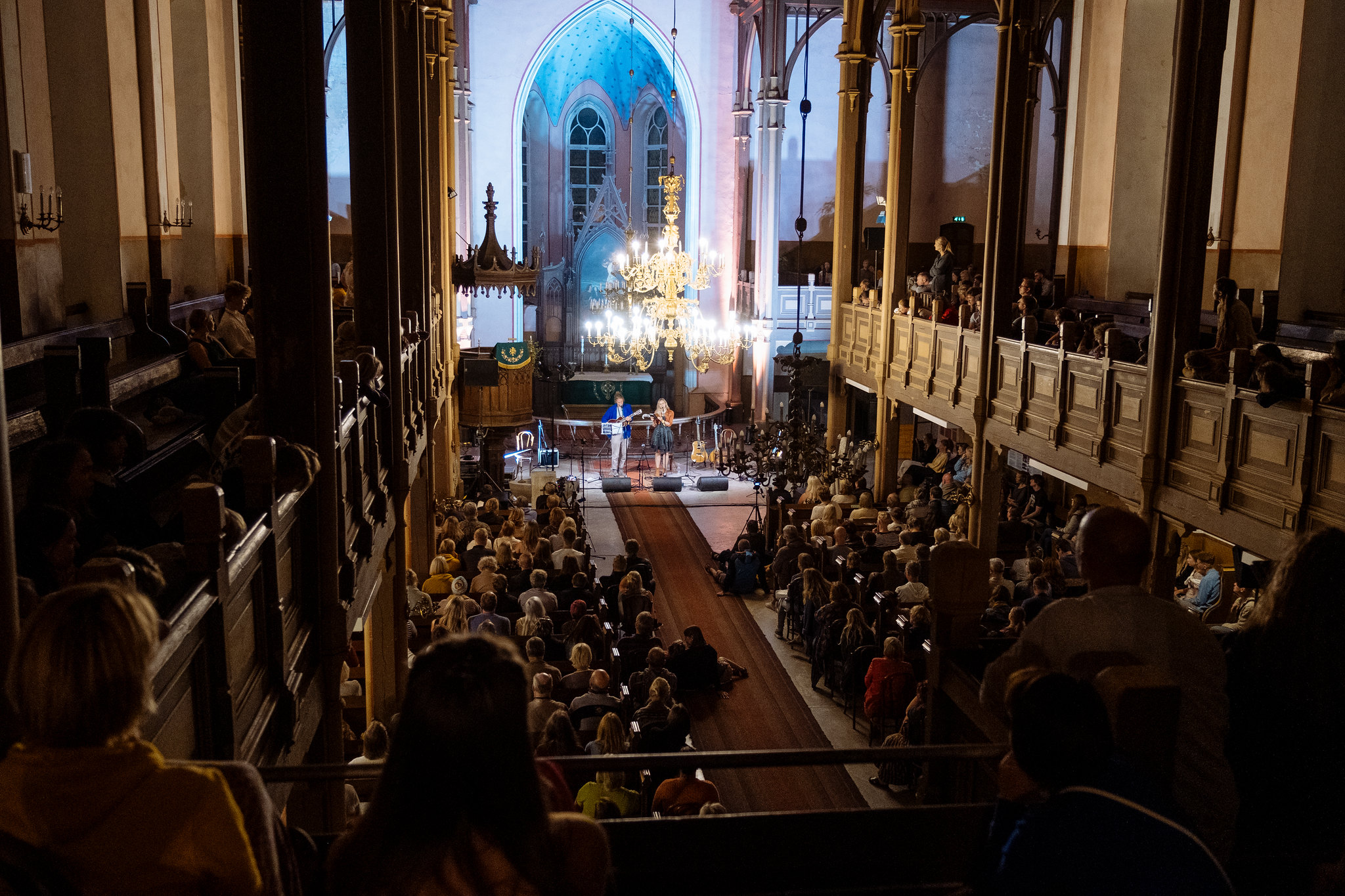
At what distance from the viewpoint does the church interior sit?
6.69 ft

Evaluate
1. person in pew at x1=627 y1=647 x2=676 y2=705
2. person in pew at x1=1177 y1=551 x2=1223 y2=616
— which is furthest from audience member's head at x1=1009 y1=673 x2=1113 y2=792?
person in pew at x1=1177 y1=551 x2=1223 y2=616

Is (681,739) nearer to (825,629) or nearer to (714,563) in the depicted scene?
(825,629)

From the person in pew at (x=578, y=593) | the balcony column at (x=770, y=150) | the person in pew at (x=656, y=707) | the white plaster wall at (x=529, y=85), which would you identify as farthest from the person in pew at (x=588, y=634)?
the white plaster wall at (x=529, y=85)

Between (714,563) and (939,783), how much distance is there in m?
11.8

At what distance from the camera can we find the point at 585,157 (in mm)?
29016

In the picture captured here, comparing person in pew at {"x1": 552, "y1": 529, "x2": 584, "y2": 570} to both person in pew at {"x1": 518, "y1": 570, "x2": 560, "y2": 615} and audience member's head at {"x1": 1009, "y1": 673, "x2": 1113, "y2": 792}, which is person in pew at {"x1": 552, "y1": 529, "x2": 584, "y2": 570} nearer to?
person in pew at {"x1": 518, "y1": 570, "x2": 560, "y2": 615}

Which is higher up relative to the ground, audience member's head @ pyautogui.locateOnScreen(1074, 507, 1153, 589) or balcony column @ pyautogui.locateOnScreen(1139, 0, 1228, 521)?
balcony column @ pyautogui.locateOnScreen(1139, 0, 1228, 521)

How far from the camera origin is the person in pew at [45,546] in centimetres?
303

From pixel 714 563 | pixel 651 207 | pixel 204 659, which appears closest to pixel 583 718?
pixel 204 659

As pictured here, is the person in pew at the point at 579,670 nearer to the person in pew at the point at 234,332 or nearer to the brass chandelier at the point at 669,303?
the person in pew at the point at 234,332

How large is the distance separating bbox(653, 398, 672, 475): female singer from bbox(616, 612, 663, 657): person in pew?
11.1 metres

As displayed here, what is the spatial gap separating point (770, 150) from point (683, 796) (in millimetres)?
18629

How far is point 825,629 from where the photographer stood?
11.2 meters

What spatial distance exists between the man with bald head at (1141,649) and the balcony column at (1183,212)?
7.13 m
